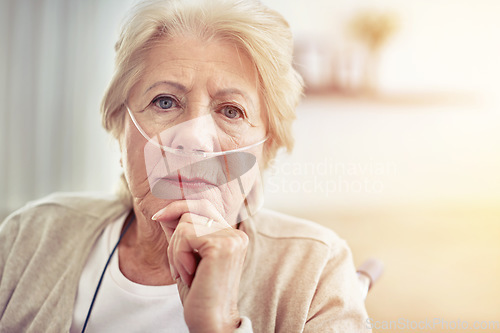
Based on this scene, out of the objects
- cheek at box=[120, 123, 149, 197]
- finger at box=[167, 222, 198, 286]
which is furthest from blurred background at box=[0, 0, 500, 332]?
finger at box=[167, 222, 198, 286]

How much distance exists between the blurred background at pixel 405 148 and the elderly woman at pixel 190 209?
0.22 meters

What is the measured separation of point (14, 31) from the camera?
2.36 m

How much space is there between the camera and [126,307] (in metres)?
1.06

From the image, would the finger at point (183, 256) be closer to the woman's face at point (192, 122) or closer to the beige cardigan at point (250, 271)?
the woman's face at point (192, 122)

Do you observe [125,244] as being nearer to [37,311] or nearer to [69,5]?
[37,311]

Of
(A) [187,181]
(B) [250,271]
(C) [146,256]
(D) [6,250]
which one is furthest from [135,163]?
(D) [6,250]

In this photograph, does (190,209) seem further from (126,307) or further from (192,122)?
(126,307)

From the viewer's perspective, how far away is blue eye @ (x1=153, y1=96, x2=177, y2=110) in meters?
0.98

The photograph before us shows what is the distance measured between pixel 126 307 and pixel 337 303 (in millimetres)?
514

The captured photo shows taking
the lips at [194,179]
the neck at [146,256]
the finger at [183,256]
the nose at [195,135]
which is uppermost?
the nose at [195,135]

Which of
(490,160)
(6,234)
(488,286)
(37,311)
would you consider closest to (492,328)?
(488,286)

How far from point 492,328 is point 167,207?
3.76 feet

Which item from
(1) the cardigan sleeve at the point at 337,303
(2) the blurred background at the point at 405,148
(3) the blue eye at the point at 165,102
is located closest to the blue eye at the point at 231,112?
(3) the blue eye at the point at 165,102

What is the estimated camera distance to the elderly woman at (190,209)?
955 mm
